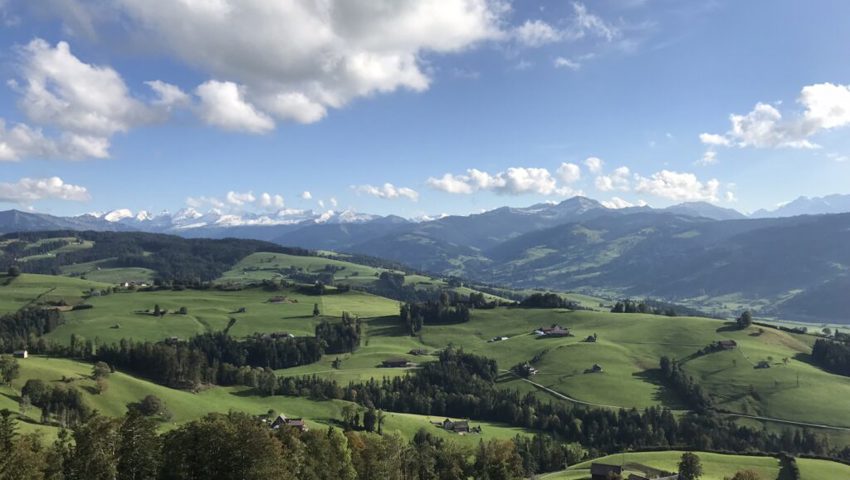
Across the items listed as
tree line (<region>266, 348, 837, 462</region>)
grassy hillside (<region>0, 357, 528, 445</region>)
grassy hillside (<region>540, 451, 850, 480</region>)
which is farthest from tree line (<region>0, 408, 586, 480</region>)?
tree line (<region>266, 348, 837, 462</region>)

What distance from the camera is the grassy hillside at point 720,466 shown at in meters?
114

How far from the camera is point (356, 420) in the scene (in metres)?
153

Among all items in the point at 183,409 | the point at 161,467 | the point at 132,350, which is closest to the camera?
the point at 161,467

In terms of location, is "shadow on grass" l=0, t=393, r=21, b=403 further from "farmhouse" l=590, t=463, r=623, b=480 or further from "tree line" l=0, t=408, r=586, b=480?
"farmhouse" l=590, t=463, r=623, b=480

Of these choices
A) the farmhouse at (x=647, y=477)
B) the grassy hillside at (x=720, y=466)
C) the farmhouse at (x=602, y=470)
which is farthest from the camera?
the grassy hillside at (x=720, y=466)

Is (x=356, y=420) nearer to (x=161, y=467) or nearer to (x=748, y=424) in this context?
(x=161, y=467)

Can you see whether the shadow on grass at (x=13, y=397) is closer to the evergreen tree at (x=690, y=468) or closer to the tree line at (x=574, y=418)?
the tree line at (x=574, y=418)

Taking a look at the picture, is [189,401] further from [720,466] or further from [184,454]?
[720,466]

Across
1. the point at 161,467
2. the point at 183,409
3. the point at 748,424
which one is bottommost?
the point at 748,424

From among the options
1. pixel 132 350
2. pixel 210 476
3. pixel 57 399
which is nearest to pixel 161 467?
pixel 210 476

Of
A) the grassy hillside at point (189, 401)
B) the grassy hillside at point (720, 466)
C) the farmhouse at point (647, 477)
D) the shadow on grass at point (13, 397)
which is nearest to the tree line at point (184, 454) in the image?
the farmhouse at point (647, 477)

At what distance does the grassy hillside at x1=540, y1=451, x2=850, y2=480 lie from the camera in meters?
114

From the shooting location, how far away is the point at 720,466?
119250 mm

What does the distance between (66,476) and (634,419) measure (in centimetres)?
14529
